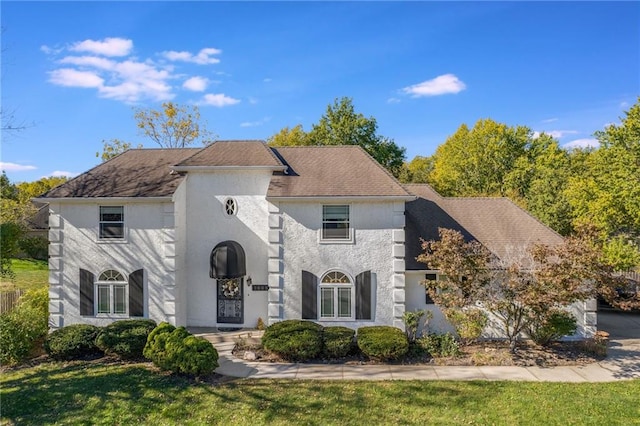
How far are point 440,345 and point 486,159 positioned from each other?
37.5 m

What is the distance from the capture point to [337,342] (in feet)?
51.2

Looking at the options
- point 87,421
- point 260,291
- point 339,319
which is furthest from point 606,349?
point 87,421

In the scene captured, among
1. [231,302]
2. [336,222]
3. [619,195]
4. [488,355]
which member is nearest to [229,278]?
[231,302]

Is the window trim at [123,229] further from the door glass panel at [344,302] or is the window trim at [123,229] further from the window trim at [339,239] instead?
the door glass panel at [344,302]

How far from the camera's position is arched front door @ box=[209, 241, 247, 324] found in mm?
18125

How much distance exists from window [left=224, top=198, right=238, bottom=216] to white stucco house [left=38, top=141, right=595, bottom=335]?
0.38ft

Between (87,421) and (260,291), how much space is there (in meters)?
9.39

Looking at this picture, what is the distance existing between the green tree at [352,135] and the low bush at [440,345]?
28.6 m

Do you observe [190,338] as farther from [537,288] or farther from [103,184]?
[537,288]

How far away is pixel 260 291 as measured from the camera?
1930 cm

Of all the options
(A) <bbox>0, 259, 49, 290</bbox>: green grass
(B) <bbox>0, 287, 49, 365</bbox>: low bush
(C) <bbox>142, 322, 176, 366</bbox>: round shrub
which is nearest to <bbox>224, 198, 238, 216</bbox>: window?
(C) <bbox>142, 322, 176, 366</bbox>: round shrub

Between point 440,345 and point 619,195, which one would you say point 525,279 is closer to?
point 440,345

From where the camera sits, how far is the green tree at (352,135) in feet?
141

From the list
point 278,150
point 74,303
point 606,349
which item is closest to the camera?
point 606,349
